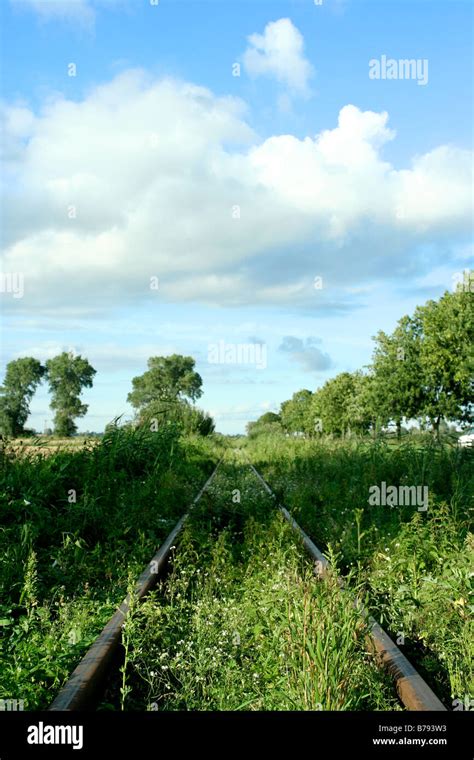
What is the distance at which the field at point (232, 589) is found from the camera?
4.03 m

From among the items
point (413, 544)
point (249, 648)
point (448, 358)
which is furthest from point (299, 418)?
point (249, 648)

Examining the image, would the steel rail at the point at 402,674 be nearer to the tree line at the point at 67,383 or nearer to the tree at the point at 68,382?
the tree line at the point at 67,383

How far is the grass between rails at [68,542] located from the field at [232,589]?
2 centimetres

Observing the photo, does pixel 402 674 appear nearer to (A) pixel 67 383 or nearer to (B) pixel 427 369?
(B) pixel 427 369

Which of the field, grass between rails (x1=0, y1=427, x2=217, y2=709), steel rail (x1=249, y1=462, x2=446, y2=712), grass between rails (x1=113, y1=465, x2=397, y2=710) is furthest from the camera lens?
grass between rails (x1=0, y1=427, x2=217, y2=709)

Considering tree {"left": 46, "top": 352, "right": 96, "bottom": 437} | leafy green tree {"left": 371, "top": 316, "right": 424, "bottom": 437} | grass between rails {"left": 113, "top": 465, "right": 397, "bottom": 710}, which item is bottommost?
grass between rails {"left": 113, "top": 465, "right": 397, "bottom": 710}

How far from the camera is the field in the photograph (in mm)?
4031

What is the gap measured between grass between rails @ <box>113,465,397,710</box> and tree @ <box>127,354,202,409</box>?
109 m

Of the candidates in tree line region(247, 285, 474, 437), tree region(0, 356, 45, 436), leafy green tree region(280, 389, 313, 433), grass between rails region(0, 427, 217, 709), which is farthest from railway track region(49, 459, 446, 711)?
tree region(0, 356, 45, 436)

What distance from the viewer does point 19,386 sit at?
103m

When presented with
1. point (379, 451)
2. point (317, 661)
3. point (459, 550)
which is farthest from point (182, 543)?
point (379, 451)

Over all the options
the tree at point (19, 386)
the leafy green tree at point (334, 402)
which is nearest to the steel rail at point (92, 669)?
the leafy green tree at point (334, 402)

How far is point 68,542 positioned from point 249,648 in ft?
10.7

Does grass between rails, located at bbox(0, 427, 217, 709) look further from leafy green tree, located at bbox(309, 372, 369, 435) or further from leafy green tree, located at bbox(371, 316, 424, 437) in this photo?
leafy green tree, located at bbox(309, 372, 369, 435)
